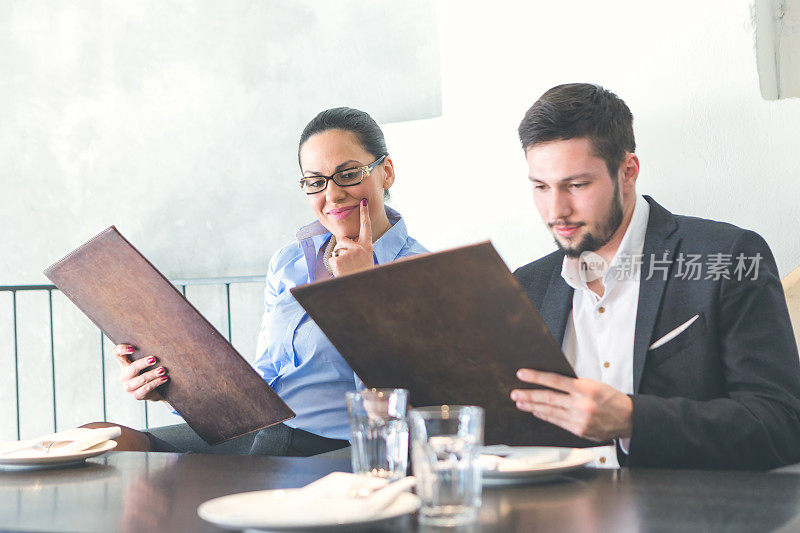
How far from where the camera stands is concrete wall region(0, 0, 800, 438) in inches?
85.9

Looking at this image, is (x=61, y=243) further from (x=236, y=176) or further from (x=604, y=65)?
(x=604, y=65)

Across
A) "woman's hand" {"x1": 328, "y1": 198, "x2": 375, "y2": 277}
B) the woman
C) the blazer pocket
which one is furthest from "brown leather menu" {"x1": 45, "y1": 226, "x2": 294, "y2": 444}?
the blazer pocket

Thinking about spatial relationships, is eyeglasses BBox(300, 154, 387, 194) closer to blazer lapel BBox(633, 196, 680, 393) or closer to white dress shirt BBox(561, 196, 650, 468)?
white dress shirt BBox(561, 196, 650, 468)

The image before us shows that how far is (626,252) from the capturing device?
5.57ft

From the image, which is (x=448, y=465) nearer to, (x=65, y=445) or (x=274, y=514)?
(x=274, y=514)

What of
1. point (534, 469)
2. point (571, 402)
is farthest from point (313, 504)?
point (571, 402)

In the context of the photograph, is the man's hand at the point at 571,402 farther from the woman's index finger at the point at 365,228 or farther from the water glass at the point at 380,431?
the woman's index finger at the point at 365,228

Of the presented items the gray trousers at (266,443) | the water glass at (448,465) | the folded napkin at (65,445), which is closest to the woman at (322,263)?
Result: the gray trousers at (266,443)

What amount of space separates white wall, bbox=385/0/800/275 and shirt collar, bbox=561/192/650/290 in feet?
1.68

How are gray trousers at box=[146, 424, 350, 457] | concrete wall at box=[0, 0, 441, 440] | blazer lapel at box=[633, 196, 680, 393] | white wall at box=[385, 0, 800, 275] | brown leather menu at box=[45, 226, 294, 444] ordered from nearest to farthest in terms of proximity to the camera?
brown leather menu at box=[45, 226, 294, 444]
blazer lapel at box=[633, 196, 680, 393]
gray trousers at box=[146, 424, 350, 457]
white wall at box=[385, 0, 800, 275]
concrete wall at box=[0, 0, 441, 440]

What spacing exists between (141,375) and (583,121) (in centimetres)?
99

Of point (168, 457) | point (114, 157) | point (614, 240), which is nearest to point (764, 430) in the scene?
point (614, 240)

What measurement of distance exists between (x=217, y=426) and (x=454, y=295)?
73 cm

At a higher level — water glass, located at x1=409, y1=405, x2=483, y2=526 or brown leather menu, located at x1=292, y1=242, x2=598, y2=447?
brown leather menu, located at x1=292, y1=242, x2=598, y2=447
